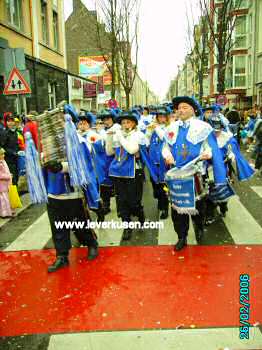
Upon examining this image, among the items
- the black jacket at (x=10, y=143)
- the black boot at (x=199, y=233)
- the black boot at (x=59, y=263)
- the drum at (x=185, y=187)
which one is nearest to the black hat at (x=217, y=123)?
the black boot at (x=199, y=233)

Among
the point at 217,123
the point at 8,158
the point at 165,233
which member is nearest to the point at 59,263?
the point at 165,233

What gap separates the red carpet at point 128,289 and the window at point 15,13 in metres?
12.2

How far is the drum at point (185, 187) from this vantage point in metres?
4.69

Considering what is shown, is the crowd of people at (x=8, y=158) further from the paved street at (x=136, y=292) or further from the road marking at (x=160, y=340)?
the road marking at (x=160, y=340)

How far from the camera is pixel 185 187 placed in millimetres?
4711

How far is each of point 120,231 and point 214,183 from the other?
1690 millimetres

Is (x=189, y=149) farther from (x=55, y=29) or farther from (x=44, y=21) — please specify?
(x=55, y=29)

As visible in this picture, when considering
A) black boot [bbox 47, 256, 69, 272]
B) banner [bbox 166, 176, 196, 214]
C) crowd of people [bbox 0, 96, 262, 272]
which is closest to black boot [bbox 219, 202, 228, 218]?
crowd of people [bbox 0, 96, 262, 272]

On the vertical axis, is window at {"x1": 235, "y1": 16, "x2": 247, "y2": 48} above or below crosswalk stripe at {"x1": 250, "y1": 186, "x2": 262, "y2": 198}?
above

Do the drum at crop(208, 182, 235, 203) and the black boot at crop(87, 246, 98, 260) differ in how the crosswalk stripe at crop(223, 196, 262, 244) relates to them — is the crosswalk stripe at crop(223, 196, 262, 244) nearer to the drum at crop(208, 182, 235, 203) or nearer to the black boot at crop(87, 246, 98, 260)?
the drum at crop(208, 182, 235, 203)

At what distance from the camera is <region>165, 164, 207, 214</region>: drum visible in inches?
185

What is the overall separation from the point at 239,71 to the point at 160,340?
127 ft
